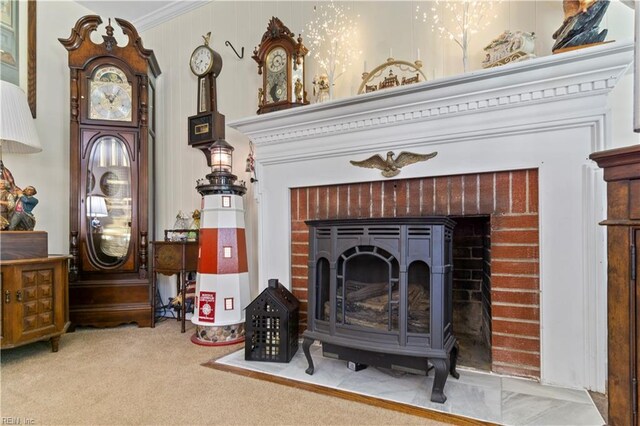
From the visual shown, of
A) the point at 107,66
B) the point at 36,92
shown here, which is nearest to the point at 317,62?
the point at 107,66

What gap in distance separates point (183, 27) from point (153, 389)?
9.54 feet

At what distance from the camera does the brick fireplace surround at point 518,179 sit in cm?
154

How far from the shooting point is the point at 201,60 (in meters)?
2.88

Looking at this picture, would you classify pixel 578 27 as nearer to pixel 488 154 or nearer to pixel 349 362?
pixel 488 154

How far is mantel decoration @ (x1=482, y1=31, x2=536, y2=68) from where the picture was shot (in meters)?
1.69

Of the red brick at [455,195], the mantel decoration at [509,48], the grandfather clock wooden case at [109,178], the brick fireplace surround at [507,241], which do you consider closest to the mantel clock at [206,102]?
the grandfather clock wooden case at [109,178]

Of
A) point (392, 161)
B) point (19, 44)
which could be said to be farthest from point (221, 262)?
point (19, 44)

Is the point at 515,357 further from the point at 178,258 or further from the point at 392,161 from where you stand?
the point at 178,258

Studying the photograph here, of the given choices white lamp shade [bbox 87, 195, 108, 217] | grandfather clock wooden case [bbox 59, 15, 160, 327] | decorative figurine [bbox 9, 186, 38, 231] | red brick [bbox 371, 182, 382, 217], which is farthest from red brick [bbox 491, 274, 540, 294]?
white lamp shade [bbox 87, 195, 108, 217]

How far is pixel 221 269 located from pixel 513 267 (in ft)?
5.51

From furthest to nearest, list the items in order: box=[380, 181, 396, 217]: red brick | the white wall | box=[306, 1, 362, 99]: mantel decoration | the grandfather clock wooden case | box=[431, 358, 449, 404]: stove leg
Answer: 1. the grandfather clock wooden case
2. box=[306, 1, 362, 99]: mantel decoration
3. the white wall
4. box=[380, 181, 396, 217]: red brick
5. box=[431, 358, 449, 404]: stove leg

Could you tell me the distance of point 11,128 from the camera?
7.43 ft

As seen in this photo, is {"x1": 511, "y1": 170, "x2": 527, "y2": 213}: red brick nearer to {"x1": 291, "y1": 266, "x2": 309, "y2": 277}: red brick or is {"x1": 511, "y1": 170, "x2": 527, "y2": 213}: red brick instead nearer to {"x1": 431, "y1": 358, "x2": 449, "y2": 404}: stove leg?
{"x1": 431, "y1": 358, "x2": 449, "y2": 404}: stove leg

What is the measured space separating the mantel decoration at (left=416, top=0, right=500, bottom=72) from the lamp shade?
2.63 metres
